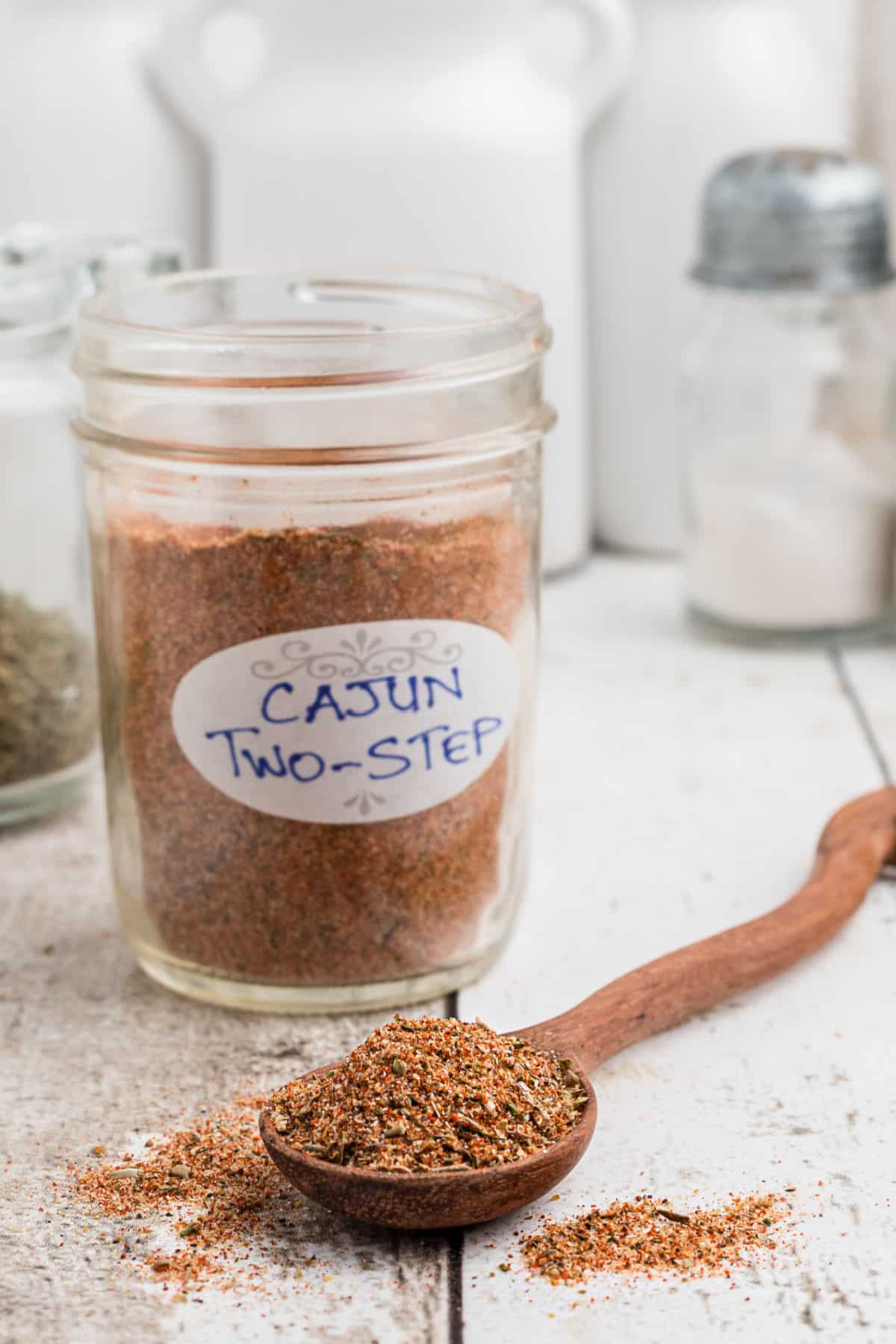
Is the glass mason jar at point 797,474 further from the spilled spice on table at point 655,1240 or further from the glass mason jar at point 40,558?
the spilled spice on table at point 655,1240

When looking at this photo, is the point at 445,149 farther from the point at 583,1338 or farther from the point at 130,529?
the point at 583,1338

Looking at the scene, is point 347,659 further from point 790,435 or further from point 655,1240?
point 790,435

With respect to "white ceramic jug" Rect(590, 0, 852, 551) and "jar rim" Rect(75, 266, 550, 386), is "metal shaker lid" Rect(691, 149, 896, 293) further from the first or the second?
"jar rim" Rect(75, 266, 550, 386)

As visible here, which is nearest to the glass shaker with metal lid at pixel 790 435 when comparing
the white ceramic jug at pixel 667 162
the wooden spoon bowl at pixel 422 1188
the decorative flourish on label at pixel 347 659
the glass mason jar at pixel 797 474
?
the glass mason jar at pixel 797 474

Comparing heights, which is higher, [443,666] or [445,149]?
[445,149]

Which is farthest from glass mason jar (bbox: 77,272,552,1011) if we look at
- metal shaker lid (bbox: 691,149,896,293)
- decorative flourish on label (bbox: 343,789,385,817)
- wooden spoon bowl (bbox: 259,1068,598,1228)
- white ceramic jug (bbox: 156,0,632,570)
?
white ceramic jug (bbox: 156,0,632,570)

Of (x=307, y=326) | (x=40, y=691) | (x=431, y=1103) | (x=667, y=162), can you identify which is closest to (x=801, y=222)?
(x=667, y=162)

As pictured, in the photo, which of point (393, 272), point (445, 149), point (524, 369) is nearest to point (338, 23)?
point (445, 149)
